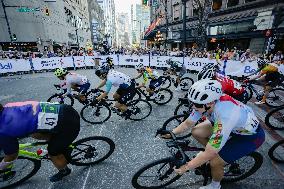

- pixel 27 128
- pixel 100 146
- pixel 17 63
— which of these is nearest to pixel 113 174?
pixel 100 146

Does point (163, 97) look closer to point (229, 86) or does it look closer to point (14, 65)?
point (229, 86)

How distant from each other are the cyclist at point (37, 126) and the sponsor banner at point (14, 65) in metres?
16.0

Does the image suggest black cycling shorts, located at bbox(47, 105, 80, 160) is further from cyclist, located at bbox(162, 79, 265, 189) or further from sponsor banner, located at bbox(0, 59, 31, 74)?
sponsor banner, located at bbox(0, 59, 31, 74)

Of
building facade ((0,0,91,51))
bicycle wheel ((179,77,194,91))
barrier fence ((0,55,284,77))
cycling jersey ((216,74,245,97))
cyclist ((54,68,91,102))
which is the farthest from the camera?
building facade ((0,0,91,51))

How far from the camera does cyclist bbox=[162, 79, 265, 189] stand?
7.89 ft

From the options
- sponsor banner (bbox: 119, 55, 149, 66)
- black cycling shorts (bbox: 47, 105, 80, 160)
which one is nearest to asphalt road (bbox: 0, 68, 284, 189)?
black cycling shorts (bbox: 47, 105, 80, 160)

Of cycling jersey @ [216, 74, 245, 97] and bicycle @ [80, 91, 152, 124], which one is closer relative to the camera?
cycling jersey @ [216, 74, 245, 97]

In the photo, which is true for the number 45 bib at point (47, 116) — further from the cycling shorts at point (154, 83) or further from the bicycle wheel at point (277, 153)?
the cycling shorts at point (154, 83)

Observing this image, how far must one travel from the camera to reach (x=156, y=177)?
3396 mm

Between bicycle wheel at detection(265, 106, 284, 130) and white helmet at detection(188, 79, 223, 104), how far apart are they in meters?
3.75

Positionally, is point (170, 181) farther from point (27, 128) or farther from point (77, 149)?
point (27, 128)

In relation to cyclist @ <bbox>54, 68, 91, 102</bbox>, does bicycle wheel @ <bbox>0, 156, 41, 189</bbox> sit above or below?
below

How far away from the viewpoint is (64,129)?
3.11 meters

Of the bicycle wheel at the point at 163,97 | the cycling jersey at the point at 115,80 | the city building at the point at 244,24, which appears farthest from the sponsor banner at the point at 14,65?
the city building at the point at 244,24
